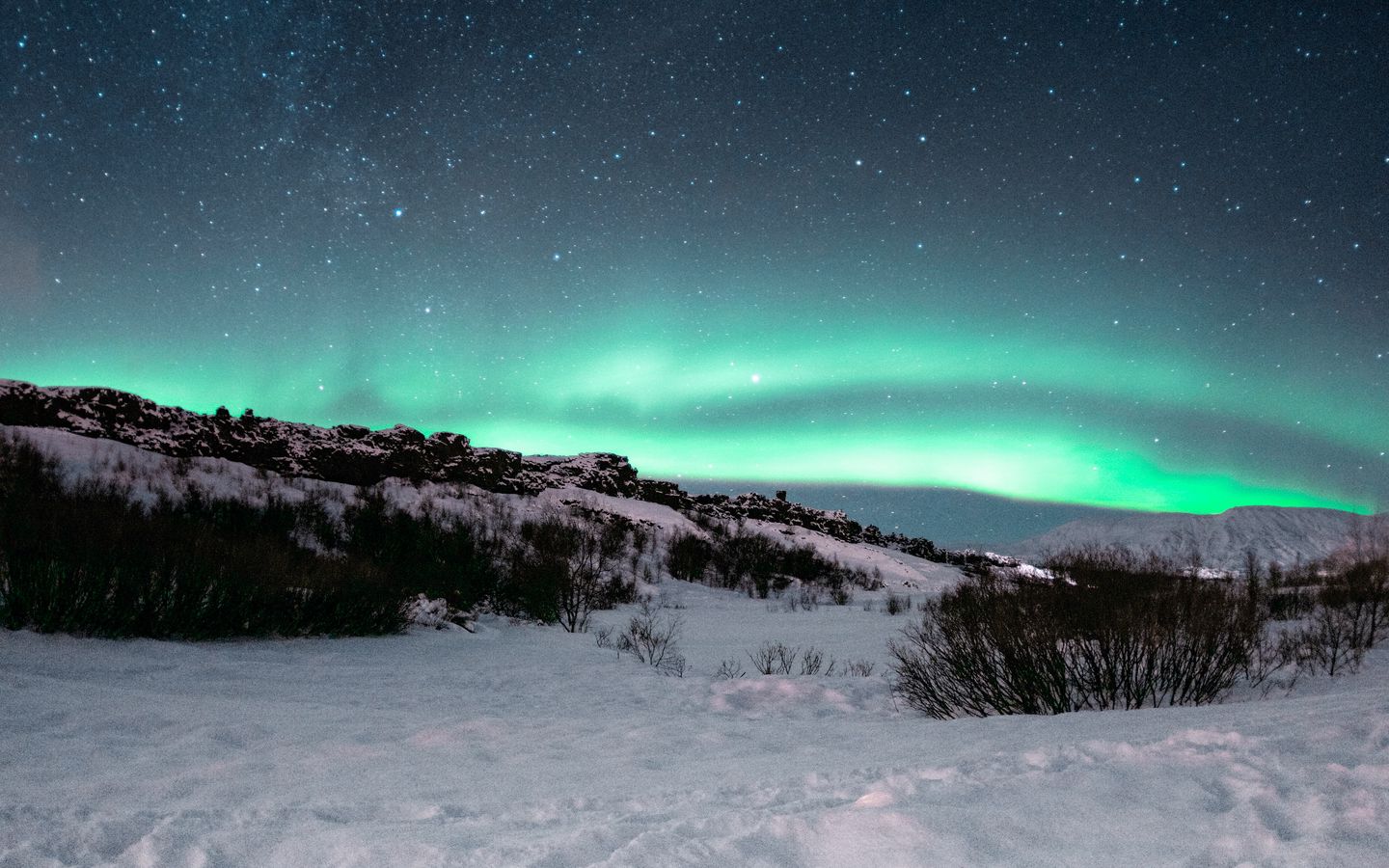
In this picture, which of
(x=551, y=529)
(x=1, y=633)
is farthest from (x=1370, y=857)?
(x=551, y=529)

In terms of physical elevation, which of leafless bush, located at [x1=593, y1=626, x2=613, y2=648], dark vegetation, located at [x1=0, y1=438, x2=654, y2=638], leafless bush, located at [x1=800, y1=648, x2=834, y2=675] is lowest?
leafless bush, located at [x1=593, y1=626, x2=613, y2=648]

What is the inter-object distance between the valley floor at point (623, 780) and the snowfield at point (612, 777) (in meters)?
0.01

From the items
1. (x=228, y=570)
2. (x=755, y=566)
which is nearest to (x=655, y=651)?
(x=228, y=570)

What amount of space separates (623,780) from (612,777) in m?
0.10

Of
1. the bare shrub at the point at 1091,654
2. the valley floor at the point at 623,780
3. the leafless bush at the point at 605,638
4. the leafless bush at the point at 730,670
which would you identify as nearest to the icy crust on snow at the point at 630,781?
the valley floor at the point at 623,780

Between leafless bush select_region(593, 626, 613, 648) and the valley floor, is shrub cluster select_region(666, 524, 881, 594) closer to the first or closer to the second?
leafless bush select_region(593, 626, 613, 648)

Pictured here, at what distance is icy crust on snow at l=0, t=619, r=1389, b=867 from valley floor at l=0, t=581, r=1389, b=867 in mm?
13

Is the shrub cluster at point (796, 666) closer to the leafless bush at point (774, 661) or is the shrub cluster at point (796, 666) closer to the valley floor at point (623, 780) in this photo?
the leafless bush at point (774, 661)

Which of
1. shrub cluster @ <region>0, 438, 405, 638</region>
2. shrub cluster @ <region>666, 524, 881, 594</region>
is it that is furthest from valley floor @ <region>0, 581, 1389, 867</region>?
shrub cluster @ <region>666, 524, 881, 594</region>

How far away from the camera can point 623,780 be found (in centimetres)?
336

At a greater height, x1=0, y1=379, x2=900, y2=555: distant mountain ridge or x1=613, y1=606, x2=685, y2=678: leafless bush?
x1=0, y1=379, x2=900, y2=555: distant mountain ridge

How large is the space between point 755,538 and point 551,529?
16.8 meters

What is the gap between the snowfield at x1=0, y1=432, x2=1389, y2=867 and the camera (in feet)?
7.03

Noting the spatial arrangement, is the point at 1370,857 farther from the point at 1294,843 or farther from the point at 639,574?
the point at 639,574
